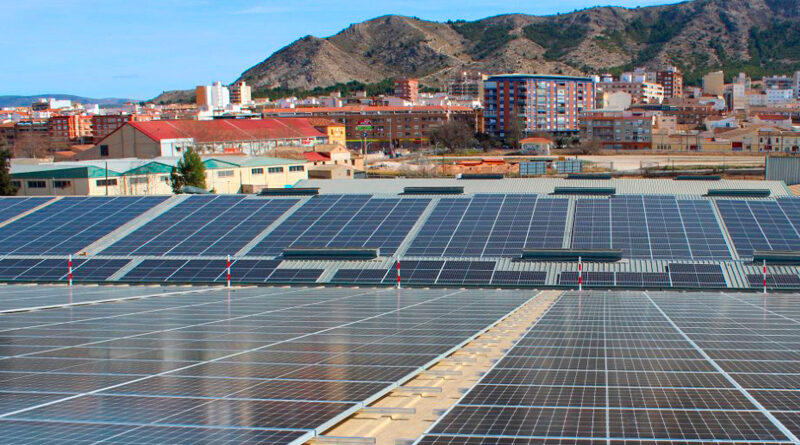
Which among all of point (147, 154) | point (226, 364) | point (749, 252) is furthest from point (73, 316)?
point (147, 154)

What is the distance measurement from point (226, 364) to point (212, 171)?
69870mm

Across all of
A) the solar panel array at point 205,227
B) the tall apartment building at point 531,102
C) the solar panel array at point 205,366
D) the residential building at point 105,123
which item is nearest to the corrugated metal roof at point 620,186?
the solar panel array at point 205,227

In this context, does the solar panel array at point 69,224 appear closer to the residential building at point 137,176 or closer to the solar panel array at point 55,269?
the solar panel array at point 55,269

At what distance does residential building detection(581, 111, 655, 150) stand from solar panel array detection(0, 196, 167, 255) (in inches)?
4932

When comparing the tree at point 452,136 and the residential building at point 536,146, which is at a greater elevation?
the tree at point 452,136

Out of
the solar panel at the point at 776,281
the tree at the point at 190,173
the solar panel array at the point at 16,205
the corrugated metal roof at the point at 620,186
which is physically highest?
the tree at the point at 190,173

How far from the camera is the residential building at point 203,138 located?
9725 centimetres

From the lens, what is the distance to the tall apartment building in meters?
178

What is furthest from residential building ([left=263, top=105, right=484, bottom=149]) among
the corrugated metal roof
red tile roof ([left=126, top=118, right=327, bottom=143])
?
the corrugated metal roof

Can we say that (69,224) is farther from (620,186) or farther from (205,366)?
(205,366)

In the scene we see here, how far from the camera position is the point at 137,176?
Result: 7388 cm

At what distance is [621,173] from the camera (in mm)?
102500

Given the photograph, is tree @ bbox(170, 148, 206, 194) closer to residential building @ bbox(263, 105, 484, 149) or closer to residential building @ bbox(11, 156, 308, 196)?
residential building @ bbox(11, 156, 308, 196)

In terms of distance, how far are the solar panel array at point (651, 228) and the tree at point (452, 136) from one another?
403 ft
